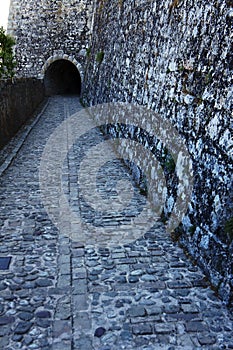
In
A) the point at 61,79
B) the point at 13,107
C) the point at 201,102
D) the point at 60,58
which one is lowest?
the point at 61,79

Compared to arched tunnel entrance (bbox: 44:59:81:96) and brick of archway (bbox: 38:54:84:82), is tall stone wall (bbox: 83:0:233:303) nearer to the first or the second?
brick of archway (bbox: 38:54:84:82)


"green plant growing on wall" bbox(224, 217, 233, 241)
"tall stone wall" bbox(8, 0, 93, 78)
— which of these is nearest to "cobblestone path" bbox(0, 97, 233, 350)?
"green plant growing on wall" bbox(224, 217, 233, 241)

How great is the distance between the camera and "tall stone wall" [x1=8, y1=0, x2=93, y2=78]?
827 inches

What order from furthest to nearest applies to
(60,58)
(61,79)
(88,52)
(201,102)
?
(61,79) < (60,58) < (88,52) < (201,102)

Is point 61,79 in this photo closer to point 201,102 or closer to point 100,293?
point 201,102

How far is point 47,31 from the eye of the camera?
21.6m

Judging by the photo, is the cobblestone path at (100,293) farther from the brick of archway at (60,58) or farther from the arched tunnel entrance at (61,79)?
the arched tunnel entrance at (61,79)

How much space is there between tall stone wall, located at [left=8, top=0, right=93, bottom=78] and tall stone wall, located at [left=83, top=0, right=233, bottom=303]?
15187 mm

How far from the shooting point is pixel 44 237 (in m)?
4.70

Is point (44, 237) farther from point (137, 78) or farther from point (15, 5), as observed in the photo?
point (15, 5)

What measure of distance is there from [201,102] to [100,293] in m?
2.51

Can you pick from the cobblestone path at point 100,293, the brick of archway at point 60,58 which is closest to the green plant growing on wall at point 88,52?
the brick of archway at point 60,58

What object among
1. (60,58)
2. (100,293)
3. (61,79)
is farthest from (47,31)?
(100,293)

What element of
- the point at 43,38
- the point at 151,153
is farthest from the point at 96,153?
the point at 43,38
